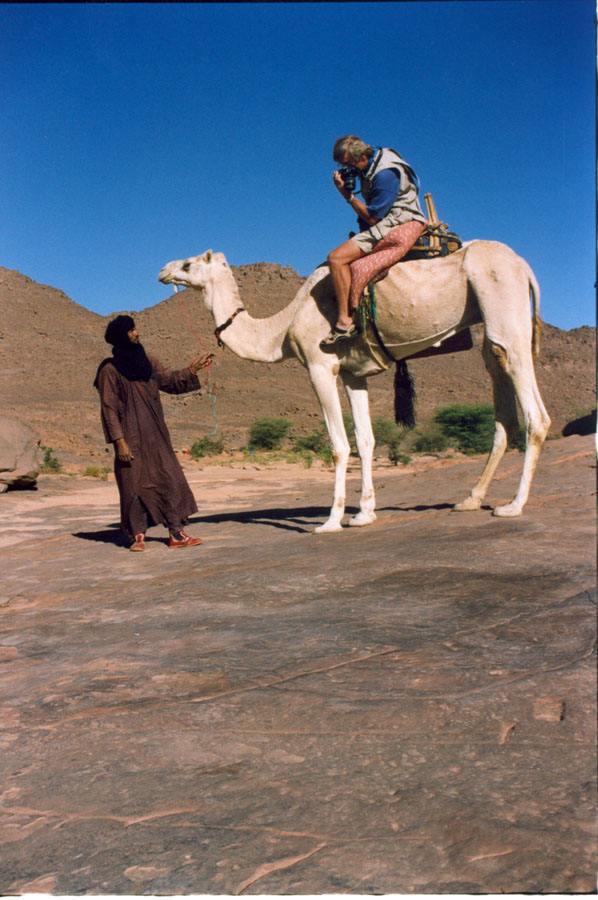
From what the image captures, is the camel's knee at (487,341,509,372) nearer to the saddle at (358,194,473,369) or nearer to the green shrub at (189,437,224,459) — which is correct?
the saddle at (358,194,473,369)

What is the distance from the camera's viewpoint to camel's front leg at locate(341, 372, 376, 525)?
6.57 meters

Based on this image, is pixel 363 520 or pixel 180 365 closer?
pixel 363 520

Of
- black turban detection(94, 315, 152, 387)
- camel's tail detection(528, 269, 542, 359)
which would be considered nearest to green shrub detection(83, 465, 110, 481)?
black turban detection(94, 315, 152, 387)

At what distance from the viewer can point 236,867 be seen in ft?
5.01

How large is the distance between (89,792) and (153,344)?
225 ft

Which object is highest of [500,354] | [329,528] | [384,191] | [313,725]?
[384,191]

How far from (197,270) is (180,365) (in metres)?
55.2

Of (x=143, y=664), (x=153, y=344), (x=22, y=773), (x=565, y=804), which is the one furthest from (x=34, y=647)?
(x=153, y=344)

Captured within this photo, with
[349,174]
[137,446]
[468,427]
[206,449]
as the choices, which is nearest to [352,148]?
[349,174]

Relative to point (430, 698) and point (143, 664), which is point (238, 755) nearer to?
point (430, 698)

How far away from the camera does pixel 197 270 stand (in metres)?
7.52

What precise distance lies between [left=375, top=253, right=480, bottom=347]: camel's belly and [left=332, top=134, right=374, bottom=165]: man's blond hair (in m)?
0.98

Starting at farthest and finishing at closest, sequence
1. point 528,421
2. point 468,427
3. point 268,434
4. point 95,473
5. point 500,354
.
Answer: point 268,434 < point 468,427 < point 95,473 < point 500,354 < point 528,421

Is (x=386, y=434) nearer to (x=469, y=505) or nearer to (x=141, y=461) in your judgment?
(x=469, y=505)
